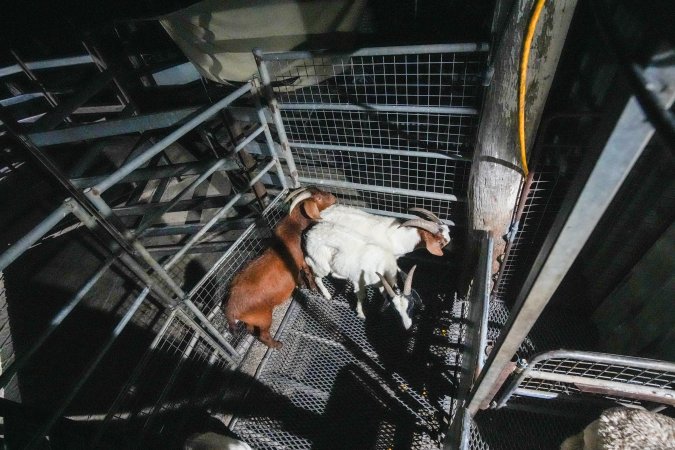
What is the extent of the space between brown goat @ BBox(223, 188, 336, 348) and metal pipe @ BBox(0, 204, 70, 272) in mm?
1828

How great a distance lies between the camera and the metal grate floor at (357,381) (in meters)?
3.03

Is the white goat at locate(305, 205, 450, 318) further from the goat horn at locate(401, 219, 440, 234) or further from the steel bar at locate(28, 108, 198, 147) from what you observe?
the steel bar at locate(28, 108, 198, 147)

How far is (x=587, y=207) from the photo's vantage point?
80cm

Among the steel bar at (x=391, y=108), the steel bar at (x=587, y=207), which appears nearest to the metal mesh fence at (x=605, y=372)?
the steel bar at (x=587, y=207)

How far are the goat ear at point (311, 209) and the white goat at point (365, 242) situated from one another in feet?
0.34

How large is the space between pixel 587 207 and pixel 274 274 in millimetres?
3042

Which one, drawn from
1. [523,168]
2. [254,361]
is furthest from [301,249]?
[523,168]

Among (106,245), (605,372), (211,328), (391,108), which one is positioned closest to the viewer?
(106,245)

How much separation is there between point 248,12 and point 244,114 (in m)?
1.44

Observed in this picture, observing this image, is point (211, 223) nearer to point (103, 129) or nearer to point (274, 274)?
point (274, 274)

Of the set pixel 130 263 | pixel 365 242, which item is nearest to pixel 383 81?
pixel 365 242

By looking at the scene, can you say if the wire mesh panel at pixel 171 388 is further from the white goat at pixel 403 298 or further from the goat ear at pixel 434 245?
the goat ear at pixel 434 245

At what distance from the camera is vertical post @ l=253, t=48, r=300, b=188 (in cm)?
291

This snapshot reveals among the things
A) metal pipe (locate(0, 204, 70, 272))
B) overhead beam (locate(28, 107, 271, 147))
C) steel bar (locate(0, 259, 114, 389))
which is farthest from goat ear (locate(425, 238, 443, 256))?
metal pipe (locate(0, 204, 70, 272))
